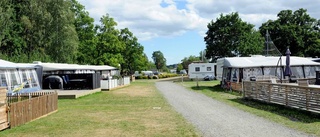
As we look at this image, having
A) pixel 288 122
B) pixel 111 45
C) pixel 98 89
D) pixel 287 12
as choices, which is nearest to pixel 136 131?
pixel 288 122

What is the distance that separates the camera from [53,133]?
8.64m

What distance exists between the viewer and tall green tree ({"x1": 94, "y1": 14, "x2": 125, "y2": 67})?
44.8 metres

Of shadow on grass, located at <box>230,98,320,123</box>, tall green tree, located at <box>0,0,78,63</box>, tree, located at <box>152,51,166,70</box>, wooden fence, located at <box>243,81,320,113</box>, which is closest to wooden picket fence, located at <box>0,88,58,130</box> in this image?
shadow on grass, located at <box>230,98,320,123</box>

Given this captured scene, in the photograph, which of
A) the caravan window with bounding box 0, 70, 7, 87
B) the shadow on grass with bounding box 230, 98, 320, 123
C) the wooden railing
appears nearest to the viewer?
the wooden railing

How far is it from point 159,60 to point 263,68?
10364 cm

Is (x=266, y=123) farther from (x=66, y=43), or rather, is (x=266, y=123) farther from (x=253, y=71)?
(x=66, y=43)

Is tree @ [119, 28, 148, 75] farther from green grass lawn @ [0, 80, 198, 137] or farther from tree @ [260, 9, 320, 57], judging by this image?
green grass lawn @ [0, 80, 198, 137]

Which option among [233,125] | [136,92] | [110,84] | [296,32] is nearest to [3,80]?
[136,92]

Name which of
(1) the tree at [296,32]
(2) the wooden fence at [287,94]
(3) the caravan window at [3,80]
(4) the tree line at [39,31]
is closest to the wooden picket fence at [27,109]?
(3) the caravan window at [3,80]

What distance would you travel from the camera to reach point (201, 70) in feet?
156

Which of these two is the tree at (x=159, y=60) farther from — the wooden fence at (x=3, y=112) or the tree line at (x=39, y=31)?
the wooden fence at (x=3, y=112)

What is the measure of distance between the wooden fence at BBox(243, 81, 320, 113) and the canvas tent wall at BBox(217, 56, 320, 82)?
24.1ft

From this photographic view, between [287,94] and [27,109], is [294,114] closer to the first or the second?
[287,94]

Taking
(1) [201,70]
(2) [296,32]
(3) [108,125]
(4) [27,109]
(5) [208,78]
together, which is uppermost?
(2) [296,32]
